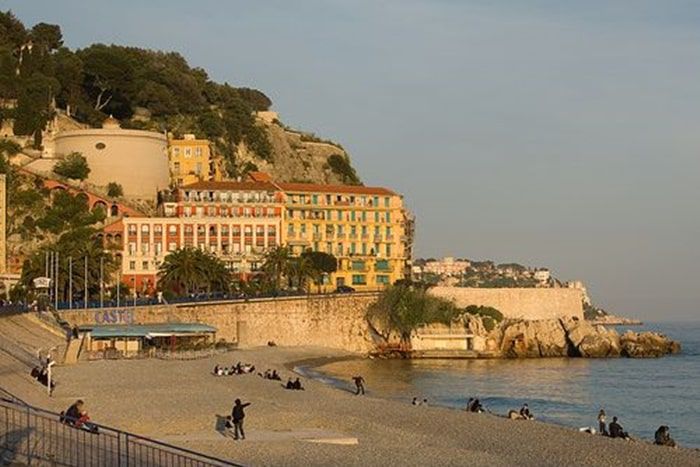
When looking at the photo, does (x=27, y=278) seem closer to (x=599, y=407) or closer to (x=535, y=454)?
(x=599, y=407)

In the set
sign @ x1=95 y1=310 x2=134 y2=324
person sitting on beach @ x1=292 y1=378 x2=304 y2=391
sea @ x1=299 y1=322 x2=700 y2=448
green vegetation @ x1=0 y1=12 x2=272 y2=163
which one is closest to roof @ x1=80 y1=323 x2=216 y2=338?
sign @ x1=95 y1=310 x2=134 y2=324

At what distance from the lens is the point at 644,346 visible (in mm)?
112125

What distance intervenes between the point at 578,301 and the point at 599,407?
64.0 metres

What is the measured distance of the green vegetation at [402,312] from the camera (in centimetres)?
10538

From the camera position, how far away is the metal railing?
24516mm

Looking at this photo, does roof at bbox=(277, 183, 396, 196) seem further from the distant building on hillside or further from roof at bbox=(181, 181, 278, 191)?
the distant building on hillside

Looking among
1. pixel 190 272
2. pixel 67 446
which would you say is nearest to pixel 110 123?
pixel 190 272

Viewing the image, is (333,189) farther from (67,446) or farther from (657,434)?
(67,446)

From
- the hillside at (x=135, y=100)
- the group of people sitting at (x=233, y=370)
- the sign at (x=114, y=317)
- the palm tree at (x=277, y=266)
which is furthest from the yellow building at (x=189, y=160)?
the group of people sitting at (x=233, y=370)

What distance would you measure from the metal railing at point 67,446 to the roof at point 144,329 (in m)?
44.7

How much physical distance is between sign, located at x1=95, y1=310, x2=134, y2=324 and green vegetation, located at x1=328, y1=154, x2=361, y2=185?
72140mm

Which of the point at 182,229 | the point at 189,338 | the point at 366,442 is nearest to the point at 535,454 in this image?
the point at 366,442

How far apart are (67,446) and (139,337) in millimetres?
50433

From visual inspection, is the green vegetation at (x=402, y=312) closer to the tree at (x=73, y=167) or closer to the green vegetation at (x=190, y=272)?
the green vegetation at (x=190, y=272)
